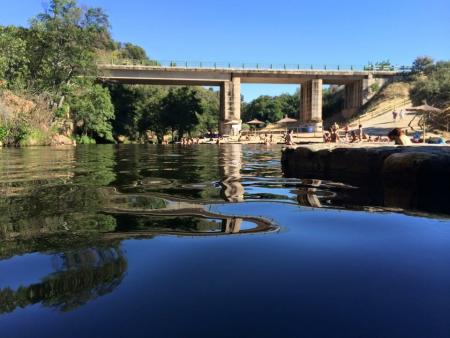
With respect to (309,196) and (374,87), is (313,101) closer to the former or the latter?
(374,87)

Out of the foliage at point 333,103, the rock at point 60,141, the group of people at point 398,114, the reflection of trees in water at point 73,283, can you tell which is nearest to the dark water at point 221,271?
the reflection of trees in water at point 73,283

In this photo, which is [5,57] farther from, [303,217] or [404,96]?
[404,96]

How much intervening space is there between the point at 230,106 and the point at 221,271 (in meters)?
57.8

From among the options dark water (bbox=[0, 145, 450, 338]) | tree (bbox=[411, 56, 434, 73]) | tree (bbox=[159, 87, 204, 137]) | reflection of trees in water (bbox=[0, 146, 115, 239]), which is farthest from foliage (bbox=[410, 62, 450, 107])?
dark water (bbox=[0, 145, 450, 338])

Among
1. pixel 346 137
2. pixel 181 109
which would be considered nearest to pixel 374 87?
pixel 181 109

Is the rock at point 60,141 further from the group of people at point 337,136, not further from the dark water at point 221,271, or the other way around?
the dark water at point 221,271

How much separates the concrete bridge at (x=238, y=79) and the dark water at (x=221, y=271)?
52.6 meters

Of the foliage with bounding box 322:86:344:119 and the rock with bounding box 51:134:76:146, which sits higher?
the foliage with bounding box 322:86:344:119

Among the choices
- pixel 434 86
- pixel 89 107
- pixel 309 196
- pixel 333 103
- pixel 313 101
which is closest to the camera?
pixel 309 196

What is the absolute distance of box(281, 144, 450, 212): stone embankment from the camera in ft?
16.8

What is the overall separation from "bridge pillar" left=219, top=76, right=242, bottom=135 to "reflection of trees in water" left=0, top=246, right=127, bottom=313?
5584cm

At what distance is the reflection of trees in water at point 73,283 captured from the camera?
6.75 feet

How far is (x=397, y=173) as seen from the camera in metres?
5.75

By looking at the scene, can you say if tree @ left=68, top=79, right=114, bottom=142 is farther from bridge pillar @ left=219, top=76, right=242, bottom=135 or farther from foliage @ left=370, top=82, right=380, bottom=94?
foliage @ left=370, top=82, right=380, bottom=94
